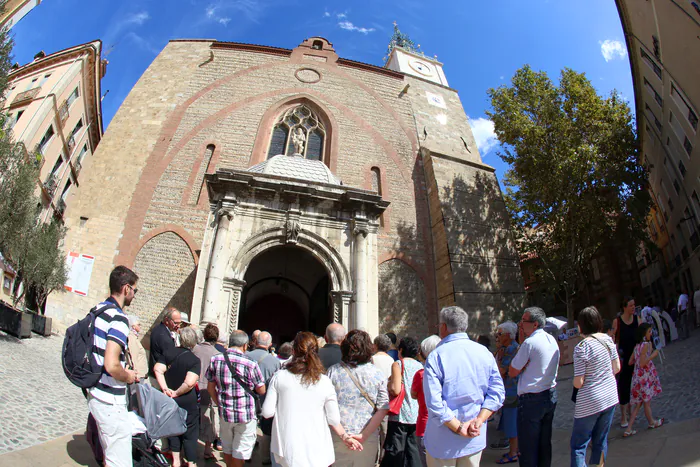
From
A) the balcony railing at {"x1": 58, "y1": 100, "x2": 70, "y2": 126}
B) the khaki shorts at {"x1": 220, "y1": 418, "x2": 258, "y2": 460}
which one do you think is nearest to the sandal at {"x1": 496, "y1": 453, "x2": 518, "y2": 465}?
the khaki shorts at {"x1": 220, "y1": 418, "x2": 258, "y2": 460}

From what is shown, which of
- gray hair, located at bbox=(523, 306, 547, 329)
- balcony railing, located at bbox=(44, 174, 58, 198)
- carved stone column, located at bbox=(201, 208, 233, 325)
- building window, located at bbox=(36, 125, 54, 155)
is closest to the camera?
gray hair, located at bbox=(523, 306, 547, 329)

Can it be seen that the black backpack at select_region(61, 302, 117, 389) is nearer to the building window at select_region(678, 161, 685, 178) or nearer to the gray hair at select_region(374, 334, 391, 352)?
the gray hair at select_region(374, 334, 391, 352)

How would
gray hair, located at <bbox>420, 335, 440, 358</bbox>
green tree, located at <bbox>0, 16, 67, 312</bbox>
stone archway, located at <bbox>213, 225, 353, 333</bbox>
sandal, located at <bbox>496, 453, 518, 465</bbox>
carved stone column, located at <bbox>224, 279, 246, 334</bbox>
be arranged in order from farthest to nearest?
green tree, located at <bbox>0, 16, 67, 312</bbox> → stone archway, located at <bbox>213, 225, 353, 333</bbox> → carved stone column, located at <bbox>224, 279, 246, 334</bbox> → sandal, located at <bbox>496, 453, 518, 465</bbox> → gray hair, located at <bbox>420, 335, 440, 358</bbox>

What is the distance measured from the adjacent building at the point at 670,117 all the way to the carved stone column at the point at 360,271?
11.6 meters

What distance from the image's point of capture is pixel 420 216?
1518 cm

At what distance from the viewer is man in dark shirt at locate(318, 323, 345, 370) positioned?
422cm

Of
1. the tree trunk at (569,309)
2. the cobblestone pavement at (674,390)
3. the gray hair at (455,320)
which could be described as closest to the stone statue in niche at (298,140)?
the tree trunk at (569,309)

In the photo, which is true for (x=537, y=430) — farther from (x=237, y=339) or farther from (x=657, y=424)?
(x=237, y=339)

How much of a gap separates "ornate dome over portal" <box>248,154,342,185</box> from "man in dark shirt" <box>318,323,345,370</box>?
274 inches

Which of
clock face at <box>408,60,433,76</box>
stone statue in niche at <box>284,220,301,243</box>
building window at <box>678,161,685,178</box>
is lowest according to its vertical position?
stone statue in niche at <box>284,220,301,243</box>

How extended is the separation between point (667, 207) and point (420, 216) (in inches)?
618

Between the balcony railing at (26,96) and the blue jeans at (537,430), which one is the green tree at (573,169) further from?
the balcony railing at (26,96)

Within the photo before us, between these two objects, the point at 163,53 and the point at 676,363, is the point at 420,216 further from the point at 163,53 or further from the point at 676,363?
the point at 163,53

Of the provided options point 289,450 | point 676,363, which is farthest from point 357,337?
point 676,363
